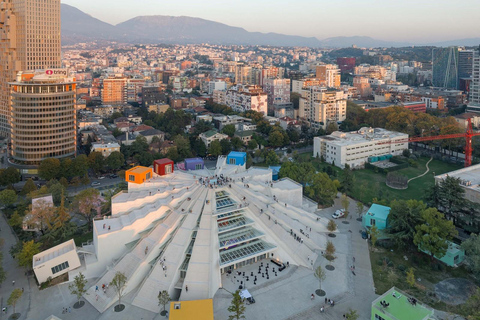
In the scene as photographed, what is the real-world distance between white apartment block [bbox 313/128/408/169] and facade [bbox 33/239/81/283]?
31.7m

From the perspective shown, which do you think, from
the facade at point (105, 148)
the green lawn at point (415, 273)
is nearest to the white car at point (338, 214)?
the green lawn at point (415, 273)

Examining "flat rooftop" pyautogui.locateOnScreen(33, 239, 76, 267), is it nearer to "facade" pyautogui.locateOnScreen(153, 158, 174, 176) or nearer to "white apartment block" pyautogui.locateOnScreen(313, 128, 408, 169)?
"facade" pyautogui.locateOnScreen(153, 158, 174, 176)

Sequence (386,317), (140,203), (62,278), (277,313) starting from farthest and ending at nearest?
1. (140,203)
2. (62,278)
3. (277,313)
4. (386,317)

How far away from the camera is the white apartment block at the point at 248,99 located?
225ft

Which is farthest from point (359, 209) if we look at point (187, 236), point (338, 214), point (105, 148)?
point (105, 148)

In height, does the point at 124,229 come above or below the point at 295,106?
below

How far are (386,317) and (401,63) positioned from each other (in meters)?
147

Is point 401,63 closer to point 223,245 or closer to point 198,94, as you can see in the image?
point 198,94

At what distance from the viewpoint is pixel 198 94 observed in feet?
299

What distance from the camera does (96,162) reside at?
40.3 meters

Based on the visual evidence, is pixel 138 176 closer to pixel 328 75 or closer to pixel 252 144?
pixel 252 144

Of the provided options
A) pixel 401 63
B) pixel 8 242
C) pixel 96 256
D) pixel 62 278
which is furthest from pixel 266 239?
pixel 401 63

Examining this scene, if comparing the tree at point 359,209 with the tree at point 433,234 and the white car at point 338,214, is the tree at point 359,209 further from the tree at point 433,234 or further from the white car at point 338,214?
the tree at point 433,234

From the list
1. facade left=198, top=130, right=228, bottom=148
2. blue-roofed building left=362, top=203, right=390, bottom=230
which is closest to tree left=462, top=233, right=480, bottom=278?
blue-roofed building left=362, top=203, right=390, bottom=230
